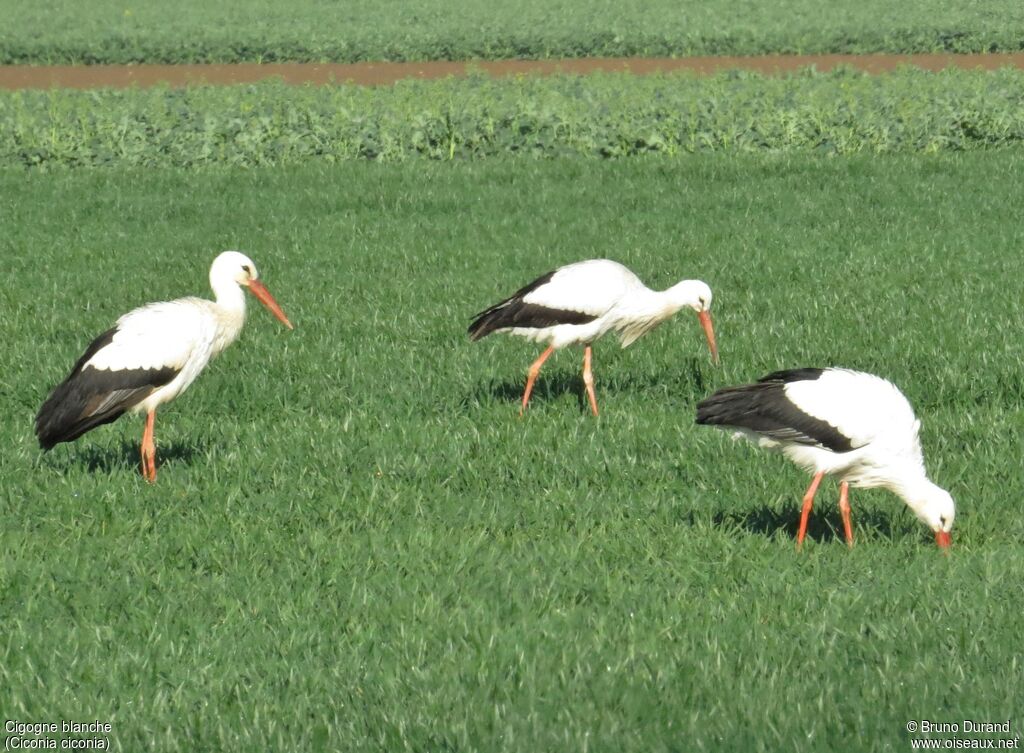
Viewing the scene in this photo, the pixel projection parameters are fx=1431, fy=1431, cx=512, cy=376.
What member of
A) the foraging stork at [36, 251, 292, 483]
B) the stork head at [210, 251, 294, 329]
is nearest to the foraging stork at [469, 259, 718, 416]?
Answer: the stork head at [210, 251, 294, 329]

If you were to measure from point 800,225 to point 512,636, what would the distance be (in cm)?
1128

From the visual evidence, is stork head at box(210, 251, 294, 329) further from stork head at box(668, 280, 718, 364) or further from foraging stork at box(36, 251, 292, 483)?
stork head at box(668, 280, 718, 364)

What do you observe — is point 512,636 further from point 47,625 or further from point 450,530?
point 47,625

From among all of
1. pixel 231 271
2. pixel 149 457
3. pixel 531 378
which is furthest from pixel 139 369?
pixel 531 378

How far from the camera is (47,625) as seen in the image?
601 centimetres

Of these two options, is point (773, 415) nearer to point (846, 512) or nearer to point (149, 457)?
point (846, 512)

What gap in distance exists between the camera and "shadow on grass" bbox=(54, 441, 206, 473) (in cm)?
844

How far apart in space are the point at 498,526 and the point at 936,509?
2137 mm

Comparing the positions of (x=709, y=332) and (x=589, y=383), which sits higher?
(x=709, y=332)

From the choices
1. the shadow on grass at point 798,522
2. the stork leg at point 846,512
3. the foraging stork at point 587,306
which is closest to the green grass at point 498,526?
the shadow on grass at point 798,522

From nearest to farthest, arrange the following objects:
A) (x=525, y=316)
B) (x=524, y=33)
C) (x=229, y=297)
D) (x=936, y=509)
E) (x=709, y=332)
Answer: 1. (x=936, y=509)
2. (x=229, y=297)
3. (x=709, y=332)
4. (x=525, y=316)
5. (x=524, y=33)

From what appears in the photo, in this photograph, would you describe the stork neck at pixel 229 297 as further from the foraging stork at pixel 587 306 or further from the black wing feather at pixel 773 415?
the black wing feather at pixel 773 415

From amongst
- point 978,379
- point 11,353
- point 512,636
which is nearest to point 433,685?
point 512,636

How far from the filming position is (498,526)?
23.8 ft
